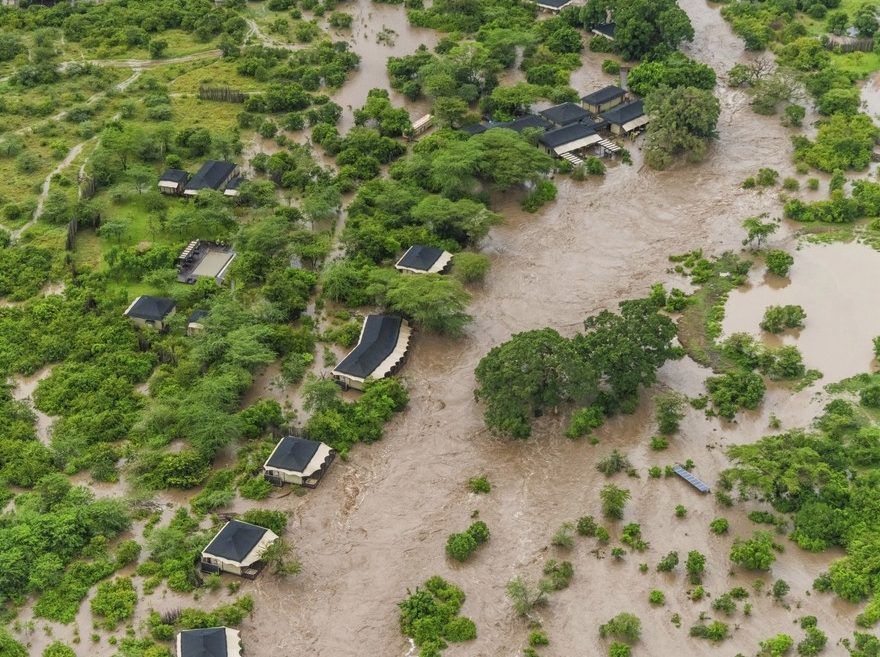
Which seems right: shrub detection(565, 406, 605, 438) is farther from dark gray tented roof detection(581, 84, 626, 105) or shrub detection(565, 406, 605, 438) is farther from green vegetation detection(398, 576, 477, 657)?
dark gray tented roof detection(581, 84, 626, 105)

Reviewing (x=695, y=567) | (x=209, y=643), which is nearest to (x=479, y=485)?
(x=695, y=567)

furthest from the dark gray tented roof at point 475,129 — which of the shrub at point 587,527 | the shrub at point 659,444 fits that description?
the shrub at point 587,527

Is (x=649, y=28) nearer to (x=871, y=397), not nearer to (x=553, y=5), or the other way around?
(x=553, y=5)

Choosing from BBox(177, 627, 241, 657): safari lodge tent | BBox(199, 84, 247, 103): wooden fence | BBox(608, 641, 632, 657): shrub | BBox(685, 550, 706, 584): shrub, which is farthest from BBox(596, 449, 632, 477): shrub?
BBox(199, 84, 247, 103): wooden fence

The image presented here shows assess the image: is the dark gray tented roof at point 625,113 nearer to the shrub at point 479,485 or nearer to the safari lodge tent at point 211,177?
the safari lodge tent at point 211,177

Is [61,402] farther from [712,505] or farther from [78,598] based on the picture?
[712,505]

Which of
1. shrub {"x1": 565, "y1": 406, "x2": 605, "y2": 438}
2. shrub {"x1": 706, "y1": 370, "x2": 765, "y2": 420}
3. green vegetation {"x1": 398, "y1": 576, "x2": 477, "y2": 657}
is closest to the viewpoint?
green vegetation {"x1": 398, "y1": 576, "x2": 477, "y2": 657}

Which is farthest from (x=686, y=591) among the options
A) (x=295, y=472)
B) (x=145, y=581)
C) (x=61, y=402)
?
(x=61, y=402)
